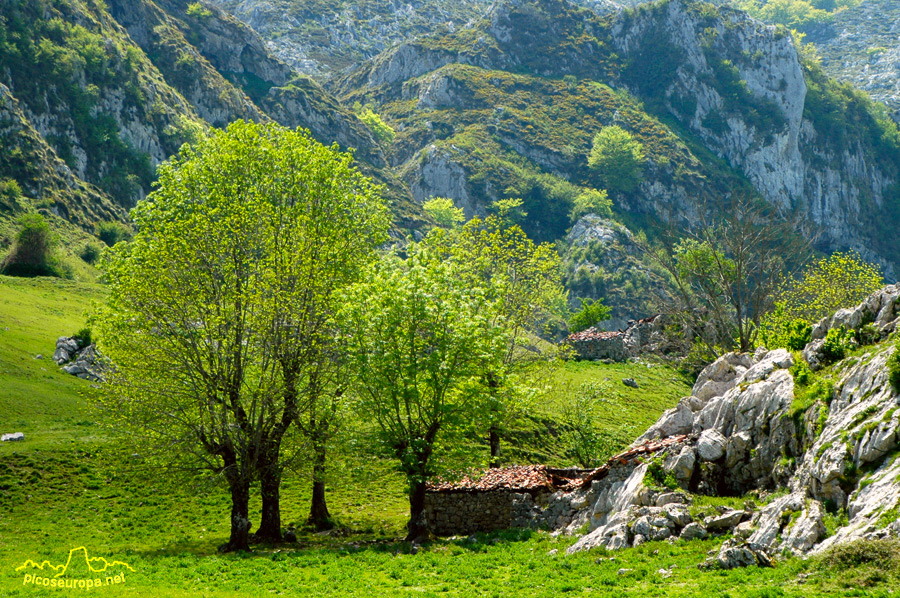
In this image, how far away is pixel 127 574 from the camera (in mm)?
24281

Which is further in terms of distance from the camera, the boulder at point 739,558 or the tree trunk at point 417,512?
the tree trunk at point 417,512

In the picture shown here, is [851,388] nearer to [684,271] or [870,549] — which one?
[870,549]

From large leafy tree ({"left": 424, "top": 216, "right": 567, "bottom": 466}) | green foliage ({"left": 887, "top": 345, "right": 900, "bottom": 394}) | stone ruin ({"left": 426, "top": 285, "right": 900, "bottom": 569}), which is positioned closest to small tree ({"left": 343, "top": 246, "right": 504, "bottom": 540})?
stone ruin ({"left": 426, "top": 285, "right": 900, "bottom": 569})

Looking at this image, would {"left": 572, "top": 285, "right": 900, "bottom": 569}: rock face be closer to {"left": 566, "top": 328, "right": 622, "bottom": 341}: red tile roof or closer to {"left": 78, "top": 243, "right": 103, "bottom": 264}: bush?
{"left": 566, "top": 328, "right": 622, "bottom": 341}: red tile roof

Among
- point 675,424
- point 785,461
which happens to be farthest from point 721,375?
point 785,461

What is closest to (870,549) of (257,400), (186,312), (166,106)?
(257,400)

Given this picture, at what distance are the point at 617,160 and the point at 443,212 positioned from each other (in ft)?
182

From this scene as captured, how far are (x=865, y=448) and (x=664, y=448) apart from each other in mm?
9351

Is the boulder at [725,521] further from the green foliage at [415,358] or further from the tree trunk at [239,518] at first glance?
the tree trunk at [239,518]

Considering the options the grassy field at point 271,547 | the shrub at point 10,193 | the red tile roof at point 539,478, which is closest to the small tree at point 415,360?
the red tile roof at point 539,478

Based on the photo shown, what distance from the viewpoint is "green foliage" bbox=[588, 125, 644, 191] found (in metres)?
190

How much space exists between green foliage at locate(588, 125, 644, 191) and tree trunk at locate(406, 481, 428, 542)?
173933mm

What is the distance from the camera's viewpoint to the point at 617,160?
626 feet

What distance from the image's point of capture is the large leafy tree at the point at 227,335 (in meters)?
29.9
